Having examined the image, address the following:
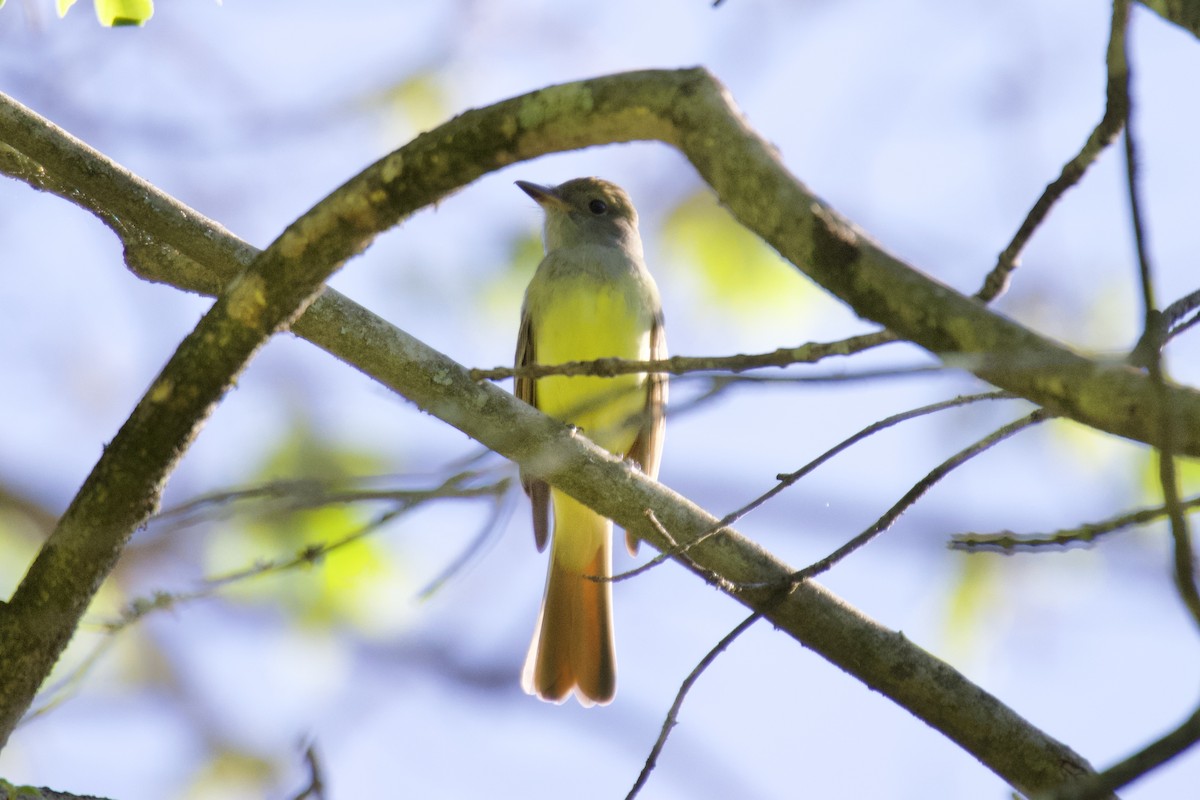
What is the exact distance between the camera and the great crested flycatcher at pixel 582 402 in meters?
5.80

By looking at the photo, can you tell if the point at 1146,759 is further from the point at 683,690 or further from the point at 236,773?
the point at 236,773

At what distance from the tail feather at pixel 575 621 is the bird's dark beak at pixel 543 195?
1.76m

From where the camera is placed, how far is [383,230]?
93.0 inches

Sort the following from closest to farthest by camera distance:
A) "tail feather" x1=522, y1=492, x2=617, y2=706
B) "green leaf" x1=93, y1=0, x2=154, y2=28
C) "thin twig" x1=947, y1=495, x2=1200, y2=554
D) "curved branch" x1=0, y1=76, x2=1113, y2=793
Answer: "curved branch" x1=0, y1=76, x2=1113, y2=793
"thin twig" x1=947, y1=495, x2=1200, y2=554
"green leaf" x1=93, y1=0, x2=154, y2=28
"tail feather" x1=522, y1=492, x2=617, y2=706

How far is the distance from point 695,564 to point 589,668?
2783 millimetres

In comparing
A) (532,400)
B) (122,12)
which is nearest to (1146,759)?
(122,12)

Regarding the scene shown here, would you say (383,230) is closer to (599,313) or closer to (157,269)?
(157,269)

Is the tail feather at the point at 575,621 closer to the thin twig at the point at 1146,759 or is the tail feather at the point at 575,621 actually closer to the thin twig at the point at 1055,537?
the thin twig at the point at 1055,537

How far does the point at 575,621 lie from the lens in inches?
233

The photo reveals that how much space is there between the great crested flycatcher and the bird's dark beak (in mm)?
458

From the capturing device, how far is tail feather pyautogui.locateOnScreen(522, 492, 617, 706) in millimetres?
5762

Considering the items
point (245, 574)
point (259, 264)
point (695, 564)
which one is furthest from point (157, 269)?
point (695, 564)

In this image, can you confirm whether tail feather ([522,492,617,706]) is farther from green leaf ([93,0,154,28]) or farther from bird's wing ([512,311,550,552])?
green leaf ([93,0,154,28])

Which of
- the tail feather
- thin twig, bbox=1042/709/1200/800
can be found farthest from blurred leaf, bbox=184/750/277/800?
thin twig, bbox=1042/709/1200/800
